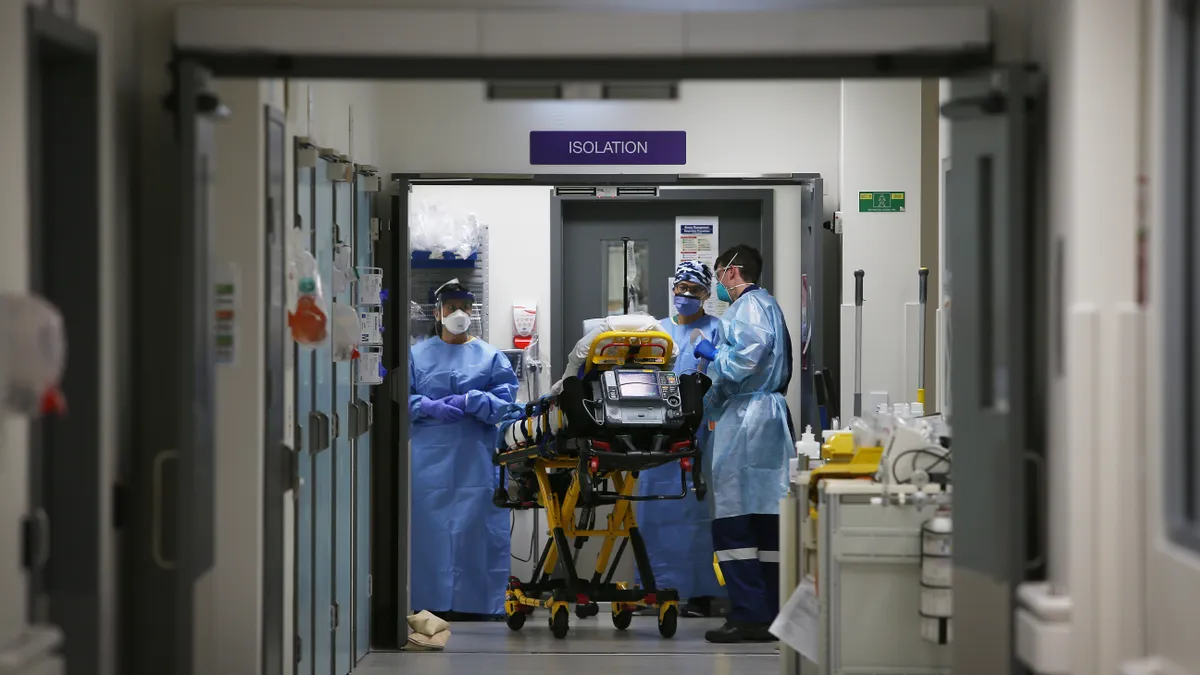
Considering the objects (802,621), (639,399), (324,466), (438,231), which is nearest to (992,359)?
(802,621)

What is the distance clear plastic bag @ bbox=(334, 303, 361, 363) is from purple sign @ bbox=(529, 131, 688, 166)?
195 centimetres

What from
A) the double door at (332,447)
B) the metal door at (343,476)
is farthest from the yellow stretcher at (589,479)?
the metal door at (343,476)

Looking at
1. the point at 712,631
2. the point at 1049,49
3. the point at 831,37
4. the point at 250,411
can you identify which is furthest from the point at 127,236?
the point at 712,631

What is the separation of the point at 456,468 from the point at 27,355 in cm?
450

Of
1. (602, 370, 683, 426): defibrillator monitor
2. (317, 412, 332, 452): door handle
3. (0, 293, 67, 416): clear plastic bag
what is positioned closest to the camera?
(0, 293, 67, 416): clear plastic bag

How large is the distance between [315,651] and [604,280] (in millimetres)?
3241

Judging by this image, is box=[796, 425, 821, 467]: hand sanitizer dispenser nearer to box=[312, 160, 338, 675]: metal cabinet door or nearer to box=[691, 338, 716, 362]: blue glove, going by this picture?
box=[691, 338, 716, 362]: blue glove

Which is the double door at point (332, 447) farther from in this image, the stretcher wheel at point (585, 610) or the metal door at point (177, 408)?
the stretcher wheel at point (585, 610)

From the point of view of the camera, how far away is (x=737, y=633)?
6664 mm

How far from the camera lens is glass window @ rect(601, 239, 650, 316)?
25.4 ft

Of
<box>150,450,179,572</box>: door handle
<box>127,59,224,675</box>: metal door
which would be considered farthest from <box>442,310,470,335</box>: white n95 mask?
<box>150,450,179,572</box>: door handle

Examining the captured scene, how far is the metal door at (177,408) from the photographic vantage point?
332cm

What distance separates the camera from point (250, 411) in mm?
3889

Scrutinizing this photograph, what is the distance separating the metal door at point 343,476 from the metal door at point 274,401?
4.29 feet
